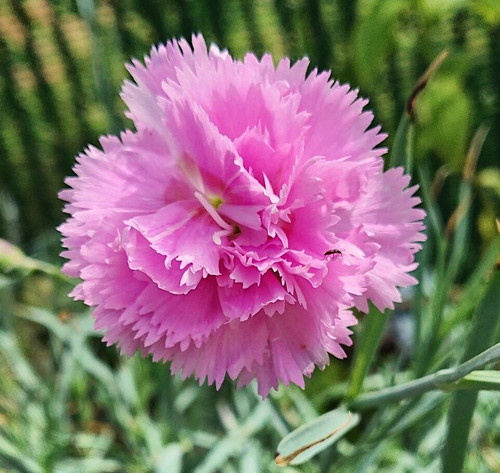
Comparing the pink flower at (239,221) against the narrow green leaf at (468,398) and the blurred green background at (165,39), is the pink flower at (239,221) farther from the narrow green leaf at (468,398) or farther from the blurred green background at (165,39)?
the blurred green background at (165,39)

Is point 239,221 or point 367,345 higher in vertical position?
point 239,221

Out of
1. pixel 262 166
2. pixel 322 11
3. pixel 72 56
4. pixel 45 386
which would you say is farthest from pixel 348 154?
pixel 72 56

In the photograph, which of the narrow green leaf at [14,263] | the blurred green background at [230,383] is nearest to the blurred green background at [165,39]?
the blurred green background at [230,383]

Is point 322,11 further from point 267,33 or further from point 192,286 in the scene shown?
point 192,286

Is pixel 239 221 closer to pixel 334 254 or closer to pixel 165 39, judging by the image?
pixel 334 254

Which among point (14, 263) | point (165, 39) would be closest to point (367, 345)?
point (14, 263)

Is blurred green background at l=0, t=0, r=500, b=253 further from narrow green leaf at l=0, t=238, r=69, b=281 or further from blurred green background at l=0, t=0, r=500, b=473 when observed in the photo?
narrow green leaf at l=0, t=238, r=69, b=281
